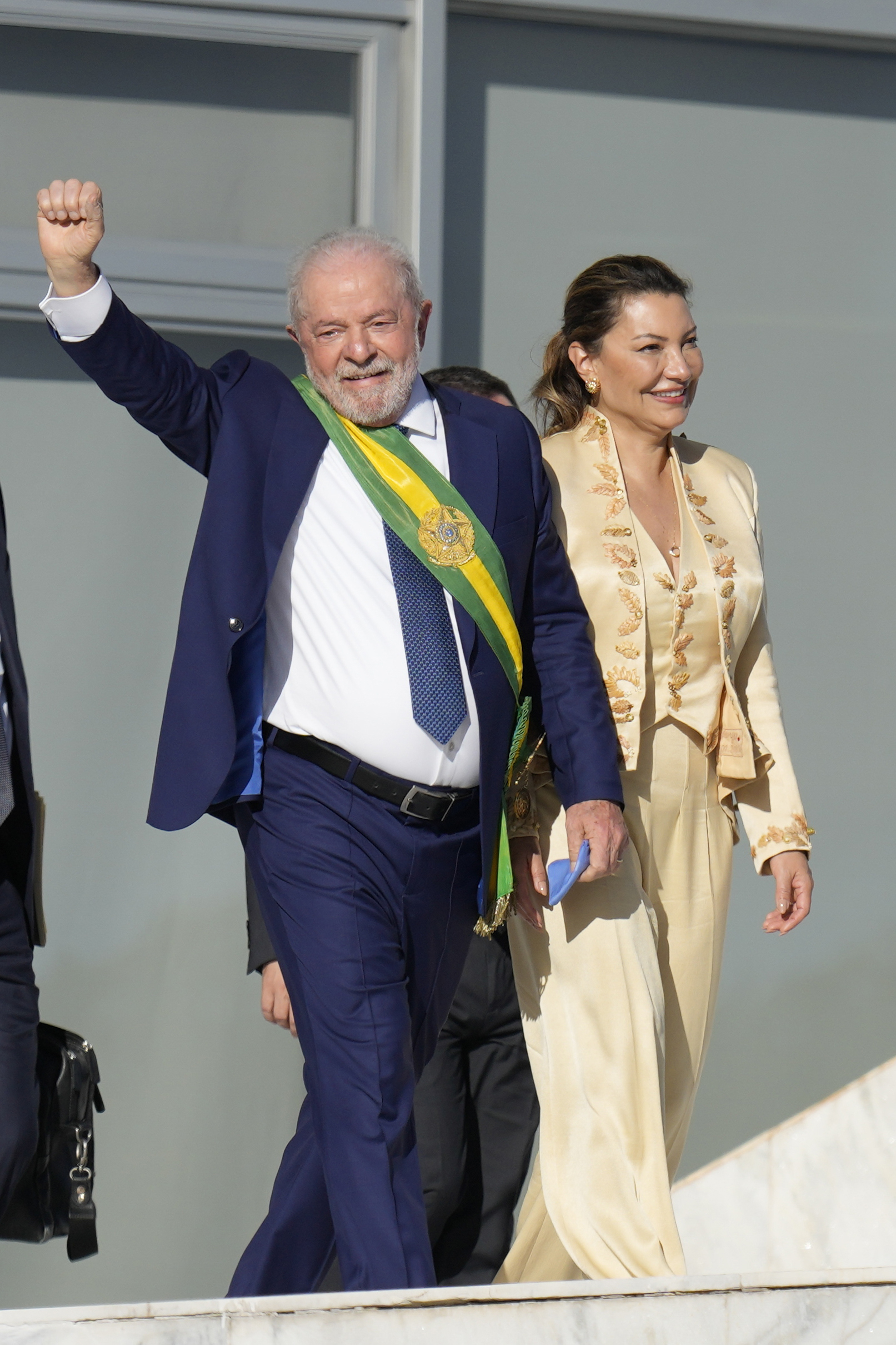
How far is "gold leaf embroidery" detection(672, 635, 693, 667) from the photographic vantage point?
3410 mm

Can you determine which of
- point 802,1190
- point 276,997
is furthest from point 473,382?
point 802,1190

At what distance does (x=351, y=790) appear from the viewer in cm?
303

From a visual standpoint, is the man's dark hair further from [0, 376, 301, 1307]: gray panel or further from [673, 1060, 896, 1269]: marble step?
[673, 1060, 896, 1269]: marble step

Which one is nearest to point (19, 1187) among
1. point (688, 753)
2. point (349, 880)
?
point (349, 880)

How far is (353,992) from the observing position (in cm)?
296

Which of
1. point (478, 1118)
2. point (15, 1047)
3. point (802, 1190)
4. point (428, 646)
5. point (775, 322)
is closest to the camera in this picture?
point (428, 646)

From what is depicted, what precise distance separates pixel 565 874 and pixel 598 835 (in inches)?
3.6

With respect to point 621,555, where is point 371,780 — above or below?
below

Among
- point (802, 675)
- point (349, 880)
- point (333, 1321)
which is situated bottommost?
point (333, 1321)

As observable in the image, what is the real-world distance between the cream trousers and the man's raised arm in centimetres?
105

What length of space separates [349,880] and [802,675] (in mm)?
2729

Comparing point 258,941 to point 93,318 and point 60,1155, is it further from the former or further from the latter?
point 93,318

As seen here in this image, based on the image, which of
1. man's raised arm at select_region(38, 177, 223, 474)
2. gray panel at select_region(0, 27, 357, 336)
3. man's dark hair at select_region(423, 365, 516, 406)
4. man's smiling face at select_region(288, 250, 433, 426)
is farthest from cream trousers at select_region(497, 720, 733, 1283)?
gray panel at select_region(0, 27, 357, 336)

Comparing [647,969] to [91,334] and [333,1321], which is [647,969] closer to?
[333,1321]
